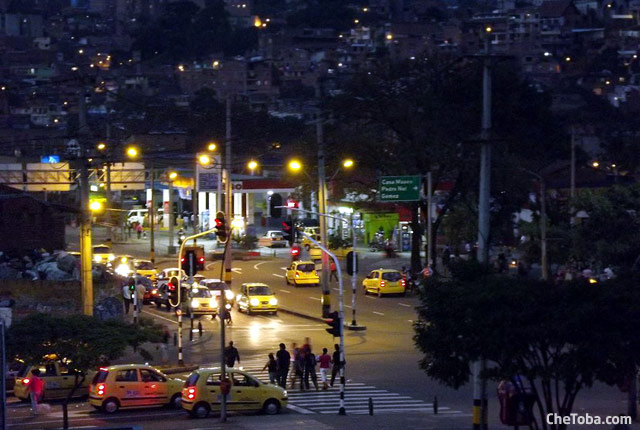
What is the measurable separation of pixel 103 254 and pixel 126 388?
33.2m

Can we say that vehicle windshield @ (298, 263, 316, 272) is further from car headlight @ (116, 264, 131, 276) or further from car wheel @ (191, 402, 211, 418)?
car wheel @ (191, 402, 211, 418)

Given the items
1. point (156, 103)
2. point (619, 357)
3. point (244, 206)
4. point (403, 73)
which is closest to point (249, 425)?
point (619, 357)

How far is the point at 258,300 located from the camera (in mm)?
47938

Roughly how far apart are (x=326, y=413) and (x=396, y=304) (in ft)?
69.8

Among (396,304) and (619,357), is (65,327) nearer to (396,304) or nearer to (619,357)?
(619,357)

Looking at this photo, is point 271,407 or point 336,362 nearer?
point 271,407

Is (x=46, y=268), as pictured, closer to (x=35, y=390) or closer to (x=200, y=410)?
(x=35, y=390)

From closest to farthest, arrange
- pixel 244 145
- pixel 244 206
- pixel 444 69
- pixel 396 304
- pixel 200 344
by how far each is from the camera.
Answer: pixel 200 344, pixel 396 304, pixel 444 69, pixel 244 206, pixel 244 145


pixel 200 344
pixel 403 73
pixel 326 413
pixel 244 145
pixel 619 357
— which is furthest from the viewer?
pixel 244 145

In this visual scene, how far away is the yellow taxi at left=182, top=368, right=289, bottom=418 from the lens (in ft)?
94.6

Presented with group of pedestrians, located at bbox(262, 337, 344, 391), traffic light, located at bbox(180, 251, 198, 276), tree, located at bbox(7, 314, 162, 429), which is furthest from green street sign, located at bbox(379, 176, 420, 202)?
tree, located at bbox(7, 314, 162, 429)

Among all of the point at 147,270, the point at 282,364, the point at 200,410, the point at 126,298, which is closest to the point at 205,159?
the point at 147,270

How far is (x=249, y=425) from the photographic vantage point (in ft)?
90.1

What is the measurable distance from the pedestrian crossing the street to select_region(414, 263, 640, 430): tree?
8.38 metres
